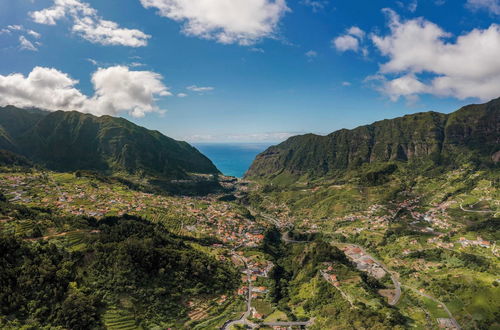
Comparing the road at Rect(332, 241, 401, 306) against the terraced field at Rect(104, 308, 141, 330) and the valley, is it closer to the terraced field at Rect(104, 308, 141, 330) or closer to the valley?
the valley

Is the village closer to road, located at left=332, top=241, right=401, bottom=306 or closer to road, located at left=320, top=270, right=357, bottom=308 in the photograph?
road, located at left=320, top=270, right=357, bottom=308

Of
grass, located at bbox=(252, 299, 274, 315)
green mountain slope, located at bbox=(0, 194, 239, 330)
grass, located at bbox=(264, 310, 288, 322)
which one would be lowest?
grass, located at bbox=(264, 310, 288, 322)

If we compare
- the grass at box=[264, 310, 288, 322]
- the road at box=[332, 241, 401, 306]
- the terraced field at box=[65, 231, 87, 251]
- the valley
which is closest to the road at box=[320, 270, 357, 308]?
the valley

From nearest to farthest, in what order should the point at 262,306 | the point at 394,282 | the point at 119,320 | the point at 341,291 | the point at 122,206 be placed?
the point at 119,320, the point at 262,306, the point at 341,291, the point at 394,282, the point at 122,206

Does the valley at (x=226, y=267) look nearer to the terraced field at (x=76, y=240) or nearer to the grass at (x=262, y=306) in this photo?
the terraced field at (x=76, y=240)

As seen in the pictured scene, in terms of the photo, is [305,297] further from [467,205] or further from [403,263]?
[467,205]

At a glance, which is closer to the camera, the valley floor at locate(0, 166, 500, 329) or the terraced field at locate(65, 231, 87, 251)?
the valley floor at locate(0, 166, 500, 329)

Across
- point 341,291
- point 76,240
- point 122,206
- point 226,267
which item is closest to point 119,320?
point 76,240

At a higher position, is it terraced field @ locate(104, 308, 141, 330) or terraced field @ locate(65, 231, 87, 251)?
terraced field @ locate(65, 231, 87, 251)

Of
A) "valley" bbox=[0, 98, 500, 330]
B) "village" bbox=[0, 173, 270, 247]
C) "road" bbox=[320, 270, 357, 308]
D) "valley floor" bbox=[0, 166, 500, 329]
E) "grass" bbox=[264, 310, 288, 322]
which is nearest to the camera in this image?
"valley" bbox=[0, 98, 500, 330]

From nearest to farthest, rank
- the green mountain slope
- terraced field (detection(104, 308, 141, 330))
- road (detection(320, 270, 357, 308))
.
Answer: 1. the green mountain slope
2. terraced field (detection(104, 308, 141, 330))
3. road (detection(320, 270, 357, 308))

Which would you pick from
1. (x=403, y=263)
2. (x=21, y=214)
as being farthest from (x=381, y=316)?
(x=21, y=214)

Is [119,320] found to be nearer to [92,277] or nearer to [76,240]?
[92,277]
